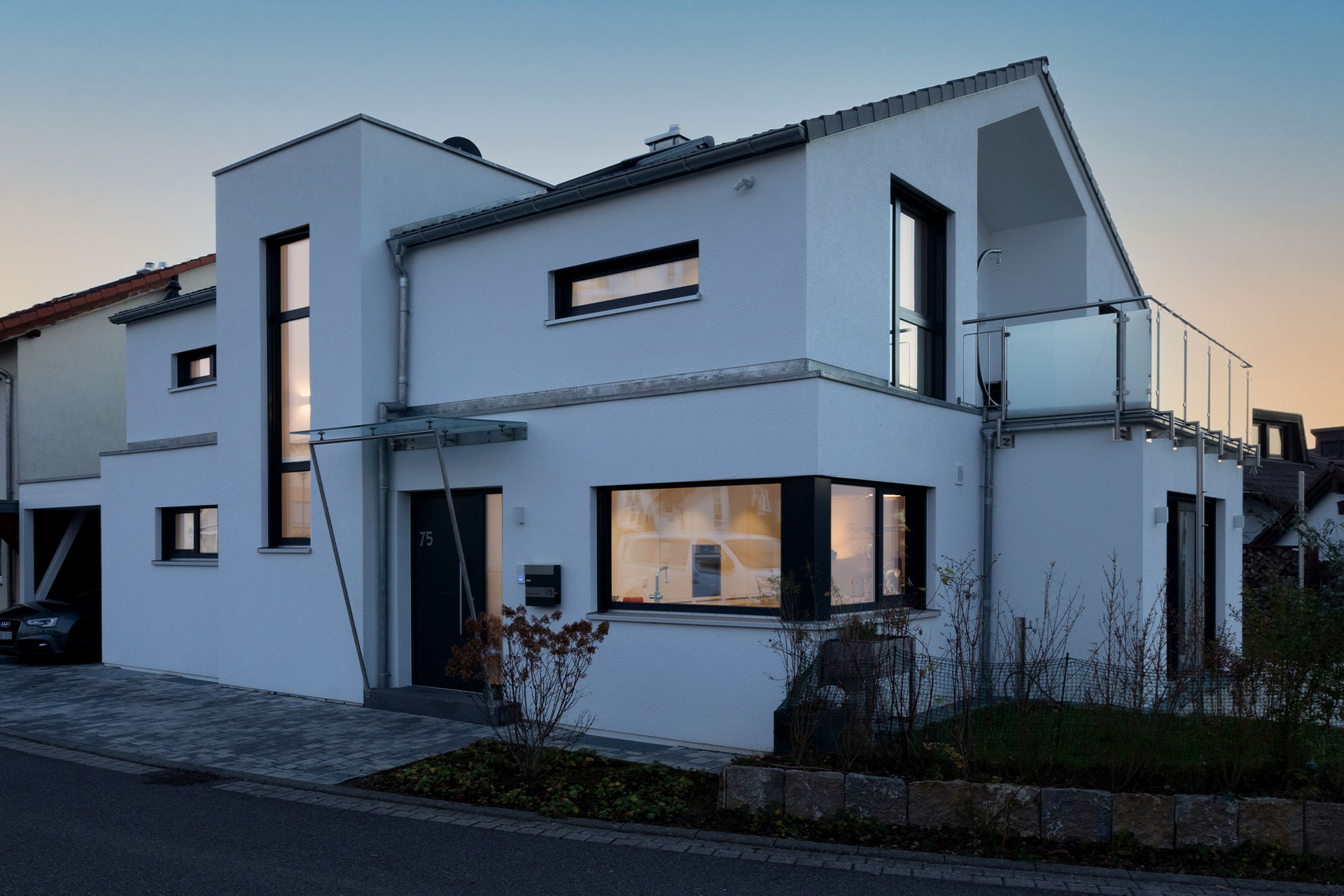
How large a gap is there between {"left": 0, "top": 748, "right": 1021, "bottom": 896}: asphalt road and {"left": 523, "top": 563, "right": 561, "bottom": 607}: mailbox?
312 centimetres

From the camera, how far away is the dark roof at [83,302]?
1880cm

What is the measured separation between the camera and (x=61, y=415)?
19.6 m

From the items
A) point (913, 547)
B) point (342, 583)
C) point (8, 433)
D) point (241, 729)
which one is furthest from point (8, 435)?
point (913, 547)

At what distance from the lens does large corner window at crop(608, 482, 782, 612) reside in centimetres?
907

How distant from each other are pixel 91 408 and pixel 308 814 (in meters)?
15.6

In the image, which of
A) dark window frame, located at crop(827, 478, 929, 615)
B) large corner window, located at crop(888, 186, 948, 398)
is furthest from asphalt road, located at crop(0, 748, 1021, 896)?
large corner window, located at crop(888, 186, 948, 398)

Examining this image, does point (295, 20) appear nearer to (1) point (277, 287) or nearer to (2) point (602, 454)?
(1) point (277, 287)

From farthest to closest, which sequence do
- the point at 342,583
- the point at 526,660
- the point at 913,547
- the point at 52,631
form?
1. the point at 52,631
2. the point at 342,583
3. the point at 913,547
4. the point at 526,660

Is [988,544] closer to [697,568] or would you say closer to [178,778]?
[697,568]

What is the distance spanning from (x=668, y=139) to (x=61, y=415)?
13.3 meters

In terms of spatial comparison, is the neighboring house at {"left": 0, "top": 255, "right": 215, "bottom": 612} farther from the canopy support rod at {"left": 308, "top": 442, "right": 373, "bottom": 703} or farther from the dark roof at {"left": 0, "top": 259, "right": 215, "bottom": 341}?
the canopy support rod at {"left": 308, "top": 442, "right": 373, "bottom": 703}

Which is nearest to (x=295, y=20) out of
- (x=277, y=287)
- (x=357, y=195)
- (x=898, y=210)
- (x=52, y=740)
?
(x=357, y=195)

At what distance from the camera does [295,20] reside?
1119 centimetres

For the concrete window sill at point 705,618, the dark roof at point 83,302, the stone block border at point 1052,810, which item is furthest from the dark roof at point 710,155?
the dark roof at point 83,302
